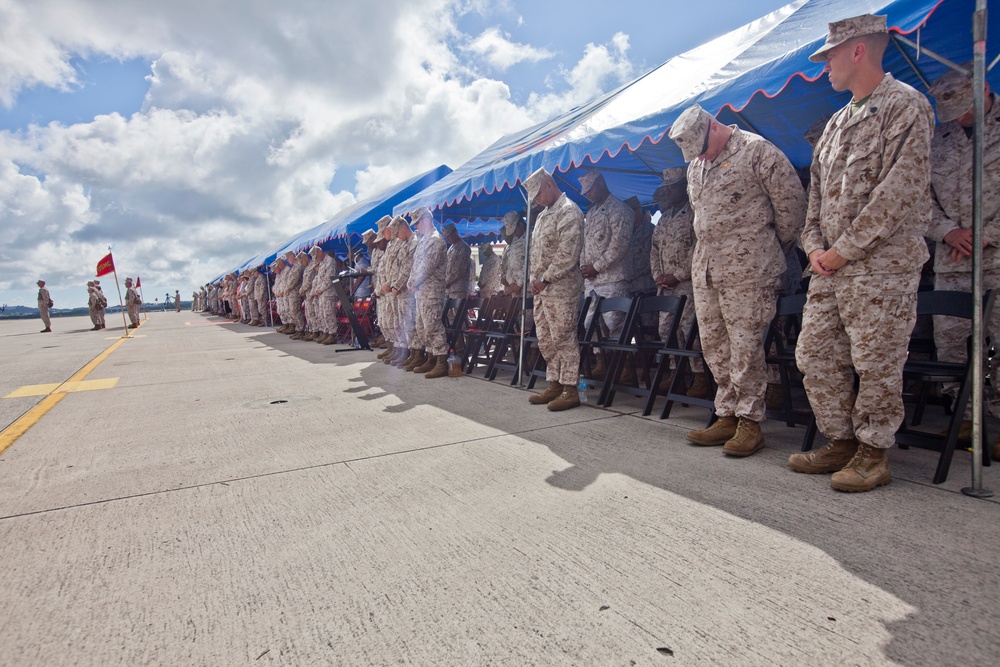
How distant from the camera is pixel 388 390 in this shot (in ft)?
18.7

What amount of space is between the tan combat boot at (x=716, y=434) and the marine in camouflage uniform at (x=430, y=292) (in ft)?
13.3

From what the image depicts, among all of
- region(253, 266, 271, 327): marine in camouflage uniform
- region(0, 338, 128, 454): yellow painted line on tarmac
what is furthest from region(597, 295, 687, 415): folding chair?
region(253, 266, 271, 327): marine in camouflage uniform

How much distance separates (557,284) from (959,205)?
2839 mm

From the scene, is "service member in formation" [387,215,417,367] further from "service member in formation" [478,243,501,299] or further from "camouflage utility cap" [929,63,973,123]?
"camouflage utility cap" [929,63,973,123]

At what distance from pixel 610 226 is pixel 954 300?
338 cm

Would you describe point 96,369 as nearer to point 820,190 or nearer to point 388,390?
point 388,390

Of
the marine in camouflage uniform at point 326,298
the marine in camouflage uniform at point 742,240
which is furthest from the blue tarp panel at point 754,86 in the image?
the marine in camouflage uniform at point 326,298

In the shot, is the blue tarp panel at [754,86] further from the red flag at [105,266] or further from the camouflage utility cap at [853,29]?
the red flag at [105,266]

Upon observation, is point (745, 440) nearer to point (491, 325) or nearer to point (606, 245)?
point (606, 245)

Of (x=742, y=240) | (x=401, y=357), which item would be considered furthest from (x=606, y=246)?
(x=401, y=357)

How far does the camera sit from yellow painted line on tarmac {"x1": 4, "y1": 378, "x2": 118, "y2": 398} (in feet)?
20.0

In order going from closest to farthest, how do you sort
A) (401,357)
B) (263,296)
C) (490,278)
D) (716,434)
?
(716,434) → (401,357) → (490,278) → (263,296)

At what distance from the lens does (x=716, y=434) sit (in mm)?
3305

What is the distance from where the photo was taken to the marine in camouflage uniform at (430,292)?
6.99 meters
